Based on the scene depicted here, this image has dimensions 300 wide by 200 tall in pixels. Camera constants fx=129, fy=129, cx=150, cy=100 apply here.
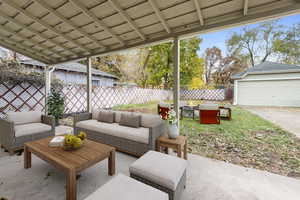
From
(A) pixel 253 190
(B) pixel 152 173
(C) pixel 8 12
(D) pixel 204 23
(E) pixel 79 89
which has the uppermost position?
(C) pixel 8 12

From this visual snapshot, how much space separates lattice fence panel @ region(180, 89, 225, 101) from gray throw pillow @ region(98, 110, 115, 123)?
9592mm

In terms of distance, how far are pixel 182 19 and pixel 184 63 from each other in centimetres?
761

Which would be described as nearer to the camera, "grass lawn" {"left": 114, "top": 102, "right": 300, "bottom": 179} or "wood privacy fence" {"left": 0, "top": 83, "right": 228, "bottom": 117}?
"grass lawn" {"left": 114, "top": 102, "right": 300, "bottom": 179}

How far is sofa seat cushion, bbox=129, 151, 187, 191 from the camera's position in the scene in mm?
1182

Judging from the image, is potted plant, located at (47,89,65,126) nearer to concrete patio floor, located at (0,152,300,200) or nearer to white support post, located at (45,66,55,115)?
white support post, located at (45,66,55,115)

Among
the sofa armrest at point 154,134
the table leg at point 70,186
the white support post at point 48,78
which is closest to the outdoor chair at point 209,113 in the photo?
the sofa armrest at point 154,134

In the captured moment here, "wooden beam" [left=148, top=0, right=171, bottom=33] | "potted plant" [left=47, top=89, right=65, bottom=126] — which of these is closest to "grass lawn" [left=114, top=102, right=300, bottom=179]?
"wooden beam" [left=148, top=0, right=171, bottom=33]

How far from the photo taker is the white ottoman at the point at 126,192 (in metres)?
0.90

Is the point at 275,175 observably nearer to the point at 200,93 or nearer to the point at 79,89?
the point at 79,89

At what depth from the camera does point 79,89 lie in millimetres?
6199

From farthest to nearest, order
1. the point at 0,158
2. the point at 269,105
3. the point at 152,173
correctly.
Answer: the point at 269,105
the point at 0,158
the point at 152,173

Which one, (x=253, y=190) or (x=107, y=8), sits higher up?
(x=107, y=8)

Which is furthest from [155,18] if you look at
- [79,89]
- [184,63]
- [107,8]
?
[184,63]

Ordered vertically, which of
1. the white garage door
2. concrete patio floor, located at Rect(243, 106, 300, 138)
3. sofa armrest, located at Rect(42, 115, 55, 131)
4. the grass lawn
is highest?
the white garage door
